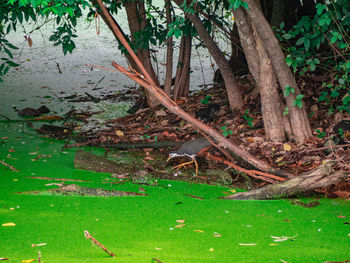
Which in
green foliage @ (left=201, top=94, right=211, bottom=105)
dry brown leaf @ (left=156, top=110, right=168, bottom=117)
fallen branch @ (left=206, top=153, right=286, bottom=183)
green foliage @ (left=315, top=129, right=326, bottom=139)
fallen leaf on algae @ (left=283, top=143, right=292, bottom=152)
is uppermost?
green foliage @ (left=201, top=94, right=211, bottom=105)

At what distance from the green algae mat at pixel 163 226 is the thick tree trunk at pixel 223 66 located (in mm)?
1745

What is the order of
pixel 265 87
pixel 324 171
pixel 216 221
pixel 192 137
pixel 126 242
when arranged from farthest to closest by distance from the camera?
1. pixel 192 137
2. pixel 265 87
3. pixel 324 171
4. pixel 216 221
5. pixel 126 242

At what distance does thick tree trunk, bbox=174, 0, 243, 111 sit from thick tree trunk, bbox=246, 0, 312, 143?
39.4 inches

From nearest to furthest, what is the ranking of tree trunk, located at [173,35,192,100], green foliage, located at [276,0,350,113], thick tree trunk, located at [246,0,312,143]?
green foliage, located at [276,0,350,113] < thick tree trunk, located at [246,0,312,143] < tree trunk, located at [173,35,192,100]

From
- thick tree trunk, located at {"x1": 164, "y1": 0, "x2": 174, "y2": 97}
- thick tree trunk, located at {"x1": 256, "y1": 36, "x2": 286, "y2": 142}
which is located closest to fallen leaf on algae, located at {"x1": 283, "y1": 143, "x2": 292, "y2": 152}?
thick tree trunk, located at {"x1": 256, "y1": 36, "x2": 286, "y2": 142}

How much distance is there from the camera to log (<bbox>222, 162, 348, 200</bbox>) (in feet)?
11.1

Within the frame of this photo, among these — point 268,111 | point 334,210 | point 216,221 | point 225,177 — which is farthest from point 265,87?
point 216,221

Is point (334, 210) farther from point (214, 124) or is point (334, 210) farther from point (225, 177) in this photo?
point (214, 124)

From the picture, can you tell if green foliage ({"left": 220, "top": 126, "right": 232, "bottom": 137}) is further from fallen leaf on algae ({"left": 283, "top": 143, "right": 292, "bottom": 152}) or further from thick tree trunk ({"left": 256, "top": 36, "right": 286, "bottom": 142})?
fallen leaf on algae ({"left": 283, "top": 143, "right": 292, "bottom": 152})

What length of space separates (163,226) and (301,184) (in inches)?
48.6

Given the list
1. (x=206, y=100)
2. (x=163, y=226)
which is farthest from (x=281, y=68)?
(x=163, y=226)

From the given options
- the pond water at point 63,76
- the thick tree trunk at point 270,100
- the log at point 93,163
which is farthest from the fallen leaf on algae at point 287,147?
the pond water at point 63,76

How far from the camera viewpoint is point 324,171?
340 centimetres

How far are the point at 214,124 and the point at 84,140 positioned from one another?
1477 mm
